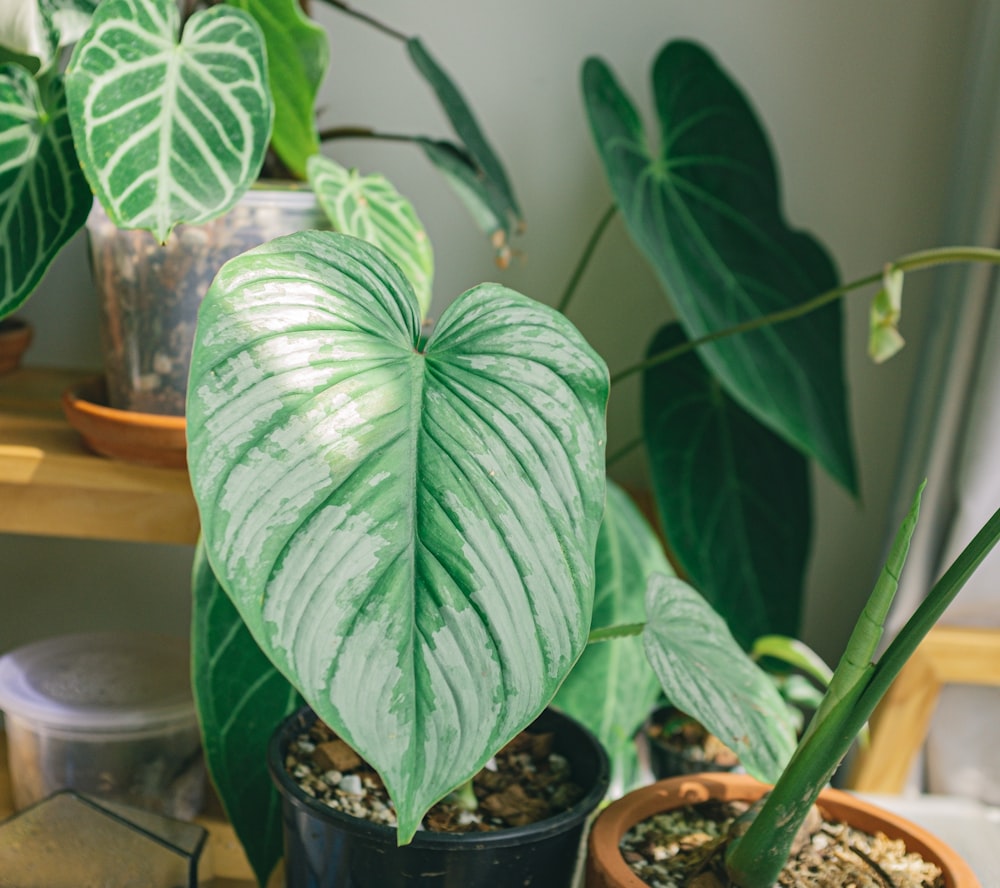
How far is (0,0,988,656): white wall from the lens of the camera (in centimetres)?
119

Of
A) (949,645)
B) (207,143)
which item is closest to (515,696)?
(207,143)

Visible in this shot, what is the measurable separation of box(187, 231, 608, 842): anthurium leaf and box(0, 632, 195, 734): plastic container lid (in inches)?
23.4

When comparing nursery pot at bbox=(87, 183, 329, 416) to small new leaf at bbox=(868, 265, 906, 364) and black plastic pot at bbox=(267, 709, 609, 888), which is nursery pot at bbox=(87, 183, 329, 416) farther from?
small new leaf at bbox=(868, 265, 906, 364)

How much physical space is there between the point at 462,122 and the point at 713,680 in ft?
1.95

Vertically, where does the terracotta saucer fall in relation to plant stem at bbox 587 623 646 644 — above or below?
above

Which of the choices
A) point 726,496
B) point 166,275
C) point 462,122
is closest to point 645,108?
point 462,122

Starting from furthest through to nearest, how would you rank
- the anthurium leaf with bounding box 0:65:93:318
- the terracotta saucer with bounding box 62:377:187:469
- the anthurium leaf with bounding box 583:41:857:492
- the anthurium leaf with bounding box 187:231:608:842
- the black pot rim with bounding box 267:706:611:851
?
the anthurium leaf with bounding box 583:41:857:492 → the terracotta saucer with bounding box 62:377:187:469 → the anthurium leaf with bounding box 0:65:93:318 → the black pot rim with bounding box 267:706:611:851 → the anthurium leaf with bounding box 187:231:608:842

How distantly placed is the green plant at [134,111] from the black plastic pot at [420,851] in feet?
1.30

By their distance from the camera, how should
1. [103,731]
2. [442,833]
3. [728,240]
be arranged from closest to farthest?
[442,833] < [103,731] < [728,240]

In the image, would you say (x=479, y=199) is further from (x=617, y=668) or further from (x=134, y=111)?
(x=617, y=668)

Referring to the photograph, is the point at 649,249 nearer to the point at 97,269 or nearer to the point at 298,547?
the point at 97,269

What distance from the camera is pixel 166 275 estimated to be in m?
0.85

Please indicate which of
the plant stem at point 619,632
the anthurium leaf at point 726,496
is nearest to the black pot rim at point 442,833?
the plant stem at point 619,632

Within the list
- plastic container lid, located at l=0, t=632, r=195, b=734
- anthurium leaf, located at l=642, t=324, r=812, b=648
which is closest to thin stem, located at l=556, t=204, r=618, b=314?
anthurium leaf, located at l=642, t=324, r=812, b=648
